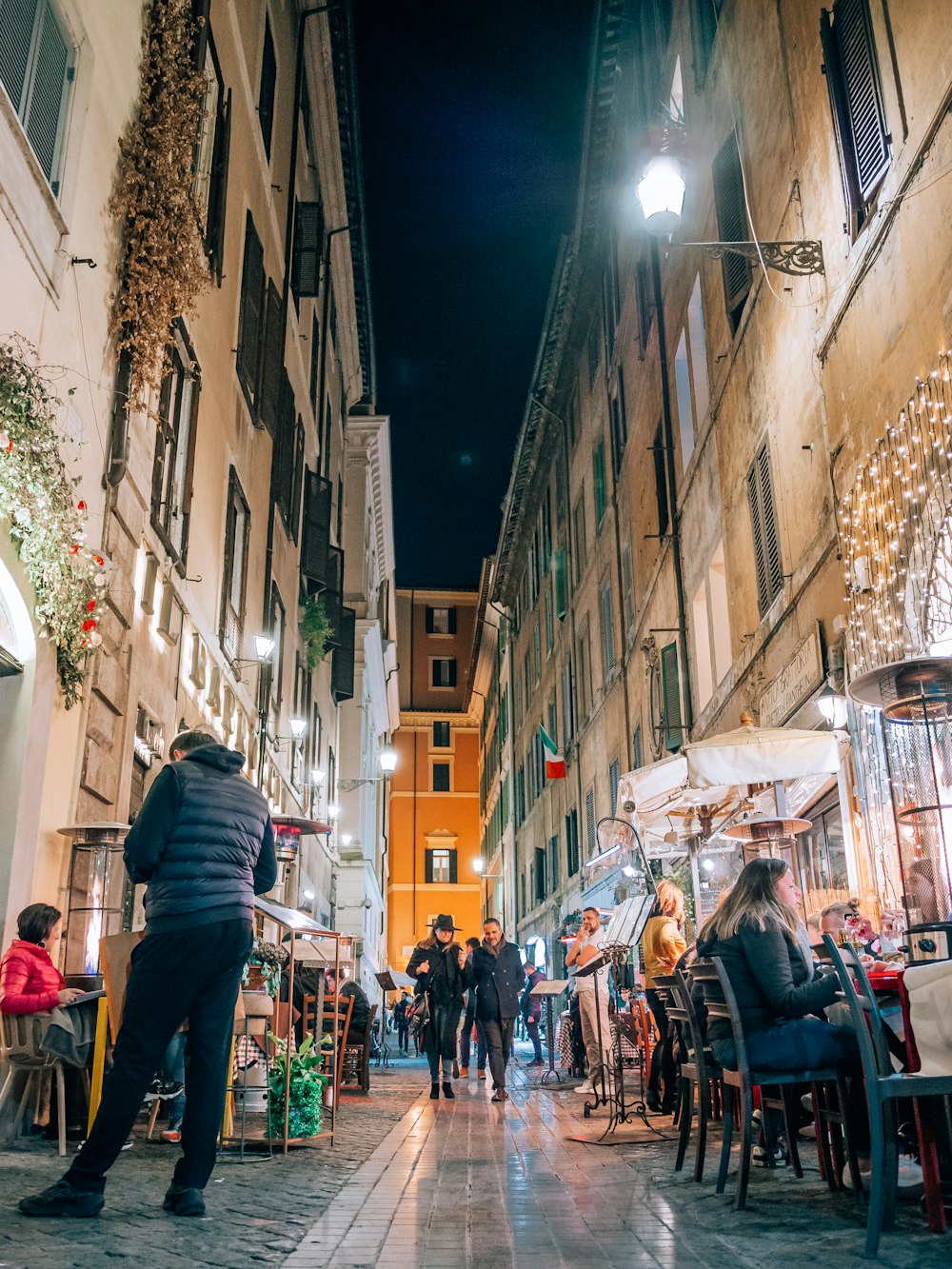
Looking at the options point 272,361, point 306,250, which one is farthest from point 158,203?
point 306,250

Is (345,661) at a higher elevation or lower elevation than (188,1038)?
higher

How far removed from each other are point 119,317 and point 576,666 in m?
19.7

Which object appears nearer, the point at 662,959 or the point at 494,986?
the point at 662,959

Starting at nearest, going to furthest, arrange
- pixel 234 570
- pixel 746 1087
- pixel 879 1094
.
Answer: pixel 879 1094 < pixel 746 1087 < pixel 234 570

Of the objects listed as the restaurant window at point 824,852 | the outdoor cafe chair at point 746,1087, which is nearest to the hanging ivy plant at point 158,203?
the outdoor cafe chair at point 746,1087

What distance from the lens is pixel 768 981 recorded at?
16.3ft

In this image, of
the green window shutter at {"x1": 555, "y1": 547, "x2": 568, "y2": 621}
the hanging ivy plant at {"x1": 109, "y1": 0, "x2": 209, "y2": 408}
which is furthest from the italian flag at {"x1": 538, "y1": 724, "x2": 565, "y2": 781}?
the hanging ivy plant at {"x1": 109, "y1": 0, "x2": 209, "y2": 408}

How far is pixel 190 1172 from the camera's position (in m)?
4.46

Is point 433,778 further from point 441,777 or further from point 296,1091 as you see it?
point 296,1091

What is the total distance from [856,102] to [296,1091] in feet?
27.9

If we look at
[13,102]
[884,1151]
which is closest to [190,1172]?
[884,1151]

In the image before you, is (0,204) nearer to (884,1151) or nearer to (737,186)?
(884,1151)

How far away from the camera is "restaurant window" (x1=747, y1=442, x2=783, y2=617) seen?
11898mm

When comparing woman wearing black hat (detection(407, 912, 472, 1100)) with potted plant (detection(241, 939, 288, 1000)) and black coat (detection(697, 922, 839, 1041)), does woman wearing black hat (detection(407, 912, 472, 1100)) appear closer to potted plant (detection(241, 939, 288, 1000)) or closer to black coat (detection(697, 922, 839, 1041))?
potted plant (detection(241, 939, 288, 1000))
